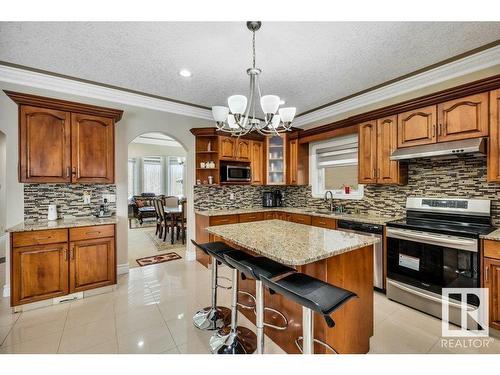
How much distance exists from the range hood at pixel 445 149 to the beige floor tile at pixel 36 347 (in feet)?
12.9

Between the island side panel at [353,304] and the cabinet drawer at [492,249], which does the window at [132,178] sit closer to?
the island side panel at [353,304]

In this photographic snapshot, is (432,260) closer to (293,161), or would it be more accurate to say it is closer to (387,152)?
(387,152)

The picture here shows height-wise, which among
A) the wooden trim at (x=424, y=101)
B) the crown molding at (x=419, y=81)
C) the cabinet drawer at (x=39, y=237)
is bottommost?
the cabinet drawer at (x=39, y=237)

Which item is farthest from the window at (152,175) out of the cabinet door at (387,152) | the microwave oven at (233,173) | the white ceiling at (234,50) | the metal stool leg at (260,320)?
the metal stool leg at (260,320)

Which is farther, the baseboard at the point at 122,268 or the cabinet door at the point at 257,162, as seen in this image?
the cabinet door at the point at 257,162

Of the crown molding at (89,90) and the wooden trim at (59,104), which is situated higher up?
the crown molding at (89,90)

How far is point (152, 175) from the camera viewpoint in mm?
9375

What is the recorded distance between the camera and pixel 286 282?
1.47 m

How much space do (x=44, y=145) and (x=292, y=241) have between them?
10.0 feet

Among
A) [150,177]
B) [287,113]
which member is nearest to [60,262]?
[287,113]

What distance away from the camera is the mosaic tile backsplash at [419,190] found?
2.59 m
